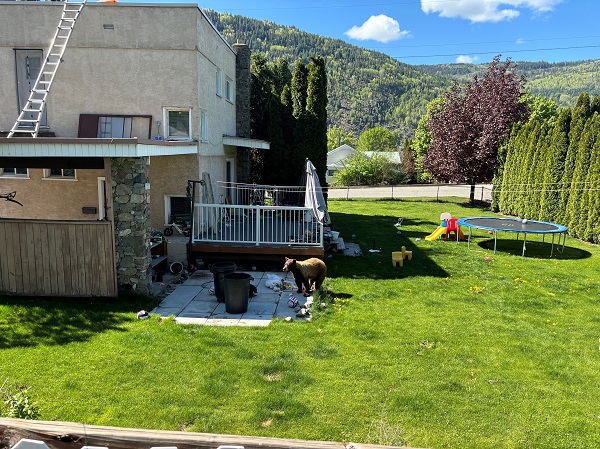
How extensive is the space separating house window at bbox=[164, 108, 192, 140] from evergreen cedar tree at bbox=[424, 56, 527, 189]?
18.8 meters

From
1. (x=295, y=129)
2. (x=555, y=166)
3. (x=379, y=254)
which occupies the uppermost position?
(x=295, y=129)

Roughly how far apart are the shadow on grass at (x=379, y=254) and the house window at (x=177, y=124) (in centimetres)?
552

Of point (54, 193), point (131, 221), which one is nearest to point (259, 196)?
point (54, 193)

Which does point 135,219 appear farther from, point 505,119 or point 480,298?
point 505,119

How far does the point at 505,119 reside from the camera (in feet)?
82.7

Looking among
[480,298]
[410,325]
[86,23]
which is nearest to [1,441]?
[410,325]

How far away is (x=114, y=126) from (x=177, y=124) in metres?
1.72

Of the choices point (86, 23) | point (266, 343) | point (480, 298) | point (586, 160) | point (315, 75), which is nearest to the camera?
point (266, 343)

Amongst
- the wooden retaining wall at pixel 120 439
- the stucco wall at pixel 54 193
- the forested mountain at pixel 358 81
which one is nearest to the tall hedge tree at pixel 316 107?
the stucco wall at pixel 54 193

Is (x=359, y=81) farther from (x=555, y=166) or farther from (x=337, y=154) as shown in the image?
(x=555, y=166)

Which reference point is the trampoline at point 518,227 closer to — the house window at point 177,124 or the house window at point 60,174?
the house window at point 177,124

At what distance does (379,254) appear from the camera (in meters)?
13.5

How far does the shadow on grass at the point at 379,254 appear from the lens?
1136cm

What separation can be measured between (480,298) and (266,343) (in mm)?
5094
